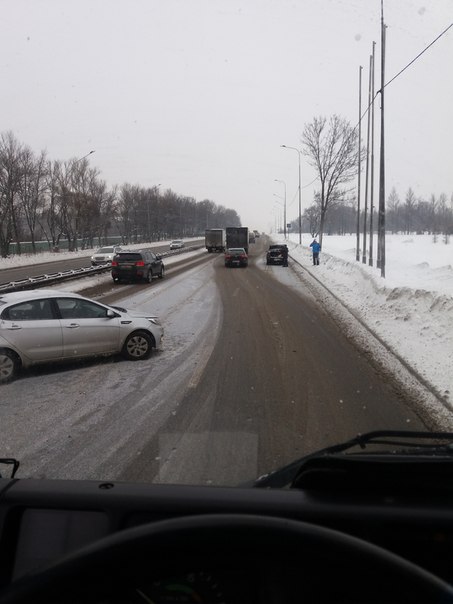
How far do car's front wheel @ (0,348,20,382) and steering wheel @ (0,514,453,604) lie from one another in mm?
7651

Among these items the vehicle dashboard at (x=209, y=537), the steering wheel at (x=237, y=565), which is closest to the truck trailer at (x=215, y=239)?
the vehicle dashboard at (x=209, y=537)

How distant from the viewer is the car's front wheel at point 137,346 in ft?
33.5

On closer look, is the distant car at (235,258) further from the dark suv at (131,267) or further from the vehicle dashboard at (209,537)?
the vehicle dashboard at (209,537)

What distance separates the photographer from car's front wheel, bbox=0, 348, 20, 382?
8.55 meters

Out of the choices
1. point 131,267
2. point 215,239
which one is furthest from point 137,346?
point 215,239

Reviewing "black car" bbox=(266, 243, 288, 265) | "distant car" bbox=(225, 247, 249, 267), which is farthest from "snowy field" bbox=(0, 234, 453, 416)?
"black car" bbox=(266, 243, 288, 265)

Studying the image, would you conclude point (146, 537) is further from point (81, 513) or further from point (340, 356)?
point (340, 356)

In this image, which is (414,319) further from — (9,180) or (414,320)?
(9,180)

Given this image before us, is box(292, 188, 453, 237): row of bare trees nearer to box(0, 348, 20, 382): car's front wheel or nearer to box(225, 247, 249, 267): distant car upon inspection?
box(225, 247, 249, 267): distant car

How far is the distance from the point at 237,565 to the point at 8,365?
7.90 metres

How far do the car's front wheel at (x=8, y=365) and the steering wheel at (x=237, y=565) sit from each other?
25.1 ft

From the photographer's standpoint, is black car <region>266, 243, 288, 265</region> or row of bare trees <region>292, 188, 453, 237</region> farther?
row of bare trees <region>292, 188, 453, 237</region>

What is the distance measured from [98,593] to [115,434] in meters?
4.67

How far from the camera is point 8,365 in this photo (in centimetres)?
861
